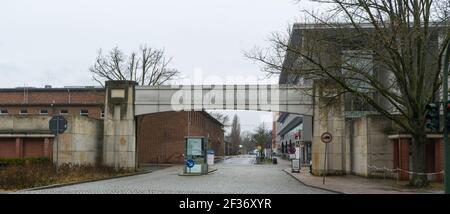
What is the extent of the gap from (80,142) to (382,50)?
2198 cm

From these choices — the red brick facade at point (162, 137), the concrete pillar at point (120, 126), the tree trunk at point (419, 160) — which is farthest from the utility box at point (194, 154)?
the red brick facade at point (162, 137)

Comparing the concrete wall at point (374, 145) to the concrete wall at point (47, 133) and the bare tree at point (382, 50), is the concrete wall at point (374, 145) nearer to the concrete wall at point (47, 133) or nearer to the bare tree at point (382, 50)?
the bare tree at point (382, 50)

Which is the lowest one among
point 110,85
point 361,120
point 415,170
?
point 415,170

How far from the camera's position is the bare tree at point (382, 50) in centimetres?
2402

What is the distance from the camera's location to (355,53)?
25891 mm

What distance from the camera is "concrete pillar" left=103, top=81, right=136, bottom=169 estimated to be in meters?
40.9

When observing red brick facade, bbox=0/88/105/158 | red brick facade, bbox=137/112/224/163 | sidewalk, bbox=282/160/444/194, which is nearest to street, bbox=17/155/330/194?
sidewalk, bbox=282/160/444/194

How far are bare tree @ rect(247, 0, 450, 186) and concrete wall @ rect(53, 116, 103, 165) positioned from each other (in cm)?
1653

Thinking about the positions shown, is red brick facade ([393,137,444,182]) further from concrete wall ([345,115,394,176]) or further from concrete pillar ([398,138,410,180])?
concrete wall ([345,115,394,176])

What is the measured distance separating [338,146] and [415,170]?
13.0 m

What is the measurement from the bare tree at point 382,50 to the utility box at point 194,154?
13.2 metres

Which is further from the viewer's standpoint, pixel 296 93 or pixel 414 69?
pixel 296 93

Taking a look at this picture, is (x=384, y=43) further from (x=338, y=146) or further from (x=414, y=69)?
(x=338, y=146)

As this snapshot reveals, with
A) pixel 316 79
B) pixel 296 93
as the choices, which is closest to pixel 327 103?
pixel 316 79
